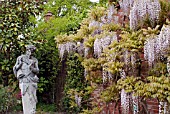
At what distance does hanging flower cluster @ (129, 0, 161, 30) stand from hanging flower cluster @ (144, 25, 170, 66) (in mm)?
410

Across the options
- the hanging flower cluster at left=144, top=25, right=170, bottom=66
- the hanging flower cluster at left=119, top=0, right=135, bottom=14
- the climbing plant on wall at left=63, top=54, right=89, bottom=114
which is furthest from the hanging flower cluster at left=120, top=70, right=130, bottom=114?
the climbing plant on wall at left=63, top=54, right=89, bottom=114

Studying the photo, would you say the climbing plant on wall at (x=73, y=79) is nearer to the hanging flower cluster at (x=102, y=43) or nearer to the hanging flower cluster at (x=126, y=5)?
the hanging flower cluster at (x=102, y=43)

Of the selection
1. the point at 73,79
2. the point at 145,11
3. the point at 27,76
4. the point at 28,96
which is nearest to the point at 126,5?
the point at 145,11

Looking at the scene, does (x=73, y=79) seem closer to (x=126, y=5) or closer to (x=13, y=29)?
(x=13, y=29)

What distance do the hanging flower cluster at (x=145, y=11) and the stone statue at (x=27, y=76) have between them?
87.3 inches

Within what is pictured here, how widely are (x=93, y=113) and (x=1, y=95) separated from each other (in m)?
2.68

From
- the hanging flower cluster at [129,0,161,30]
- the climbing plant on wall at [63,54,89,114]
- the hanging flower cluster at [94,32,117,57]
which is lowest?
the climbing plant on wall at [63,54,89,114]

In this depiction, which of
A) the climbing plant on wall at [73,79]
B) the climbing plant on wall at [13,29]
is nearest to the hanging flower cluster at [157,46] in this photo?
the climbing plant on wall at [73,79]

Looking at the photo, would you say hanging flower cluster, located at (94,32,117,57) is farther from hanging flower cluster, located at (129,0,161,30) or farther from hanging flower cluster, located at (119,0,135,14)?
hanging flower cluster, located at (129,0,161,30)

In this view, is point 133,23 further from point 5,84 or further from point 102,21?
point 5,84

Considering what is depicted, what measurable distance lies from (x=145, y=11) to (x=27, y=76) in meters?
2.55

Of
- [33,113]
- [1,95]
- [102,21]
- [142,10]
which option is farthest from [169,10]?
[1,95]

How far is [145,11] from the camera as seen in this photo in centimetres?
372

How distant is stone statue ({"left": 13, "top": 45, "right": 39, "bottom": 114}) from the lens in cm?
530
